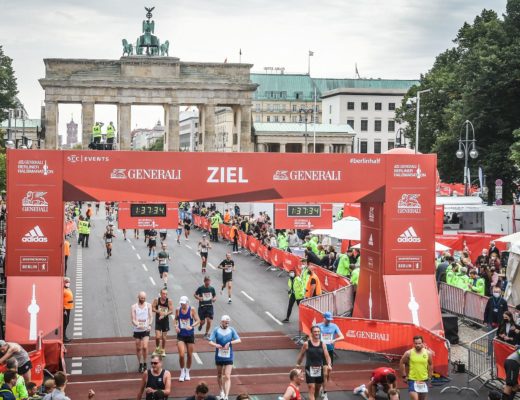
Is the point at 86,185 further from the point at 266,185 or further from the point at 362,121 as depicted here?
the point at 362,121

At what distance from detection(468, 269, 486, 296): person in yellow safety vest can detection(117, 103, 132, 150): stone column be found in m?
63.2

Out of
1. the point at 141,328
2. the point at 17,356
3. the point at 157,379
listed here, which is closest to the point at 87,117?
the point at 141,328

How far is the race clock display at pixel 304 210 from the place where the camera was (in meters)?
23.7

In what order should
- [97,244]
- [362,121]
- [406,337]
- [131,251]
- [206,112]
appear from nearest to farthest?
[406,337], [131,251], [97,244], [206,112], [362,121]

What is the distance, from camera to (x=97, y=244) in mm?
47219

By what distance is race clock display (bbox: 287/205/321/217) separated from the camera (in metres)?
23.7

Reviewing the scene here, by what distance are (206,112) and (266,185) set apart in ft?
231

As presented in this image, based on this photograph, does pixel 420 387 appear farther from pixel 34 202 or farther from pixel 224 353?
pixel 34 202

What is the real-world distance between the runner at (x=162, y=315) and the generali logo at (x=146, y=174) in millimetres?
2677

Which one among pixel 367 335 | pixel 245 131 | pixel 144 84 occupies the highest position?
pixel 144 84

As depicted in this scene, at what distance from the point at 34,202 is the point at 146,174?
8.38ft

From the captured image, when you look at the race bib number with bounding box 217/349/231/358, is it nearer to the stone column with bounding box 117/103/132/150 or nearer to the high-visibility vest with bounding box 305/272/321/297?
the high-visibility vest with bounding box 305/272/321/297

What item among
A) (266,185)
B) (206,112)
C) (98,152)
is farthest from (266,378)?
(206,112)

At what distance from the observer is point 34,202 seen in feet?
62.0
